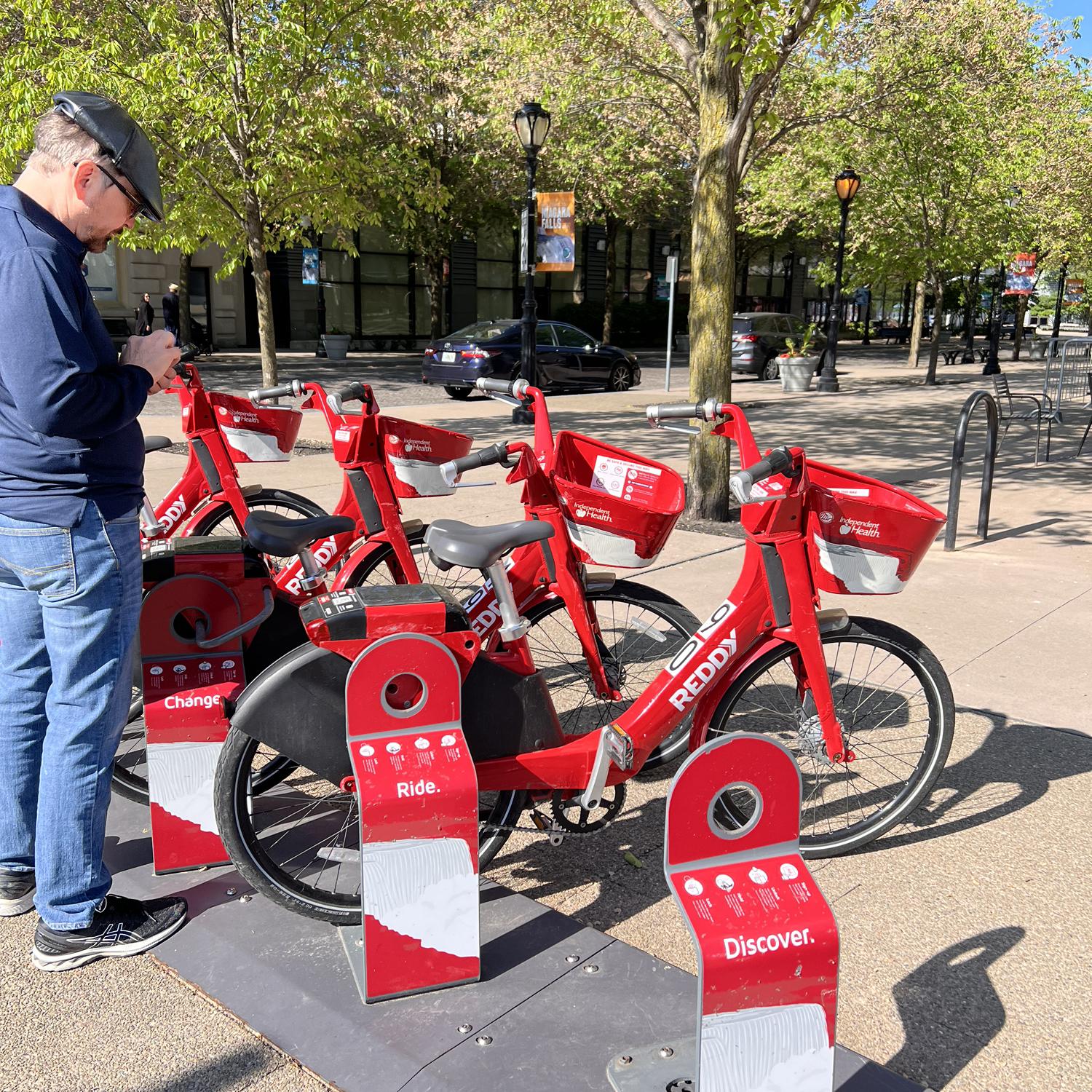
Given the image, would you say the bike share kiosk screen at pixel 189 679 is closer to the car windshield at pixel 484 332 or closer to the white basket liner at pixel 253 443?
the white basket liner at pixel 253 443

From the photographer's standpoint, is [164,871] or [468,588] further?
[468,588]

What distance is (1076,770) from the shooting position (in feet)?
13.4

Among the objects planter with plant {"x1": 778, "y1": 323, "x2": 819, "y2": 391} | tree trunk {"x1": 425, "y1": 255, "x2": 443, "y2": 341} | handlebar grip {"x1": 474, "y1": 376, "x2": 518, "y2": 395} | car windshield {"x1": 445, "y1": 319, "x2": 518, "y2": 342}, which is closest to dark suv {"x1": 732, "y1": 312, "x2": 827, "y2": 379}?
planter with plant {"x1": 778, "y1": 323, "x2": 819, "y2": 391}

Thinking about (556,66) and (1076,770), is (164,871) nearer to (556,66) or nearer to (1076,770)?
(1076,770)

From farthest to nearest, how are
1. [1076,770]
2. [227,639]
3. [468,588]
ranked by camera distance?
[468,588] → [1076,770] → [227,639]

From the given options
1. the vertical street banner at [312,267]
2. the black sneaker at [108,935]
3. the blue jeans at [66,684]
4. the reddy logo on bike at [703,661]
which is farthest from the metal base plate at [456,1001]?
the vertical street banner at [312,267]

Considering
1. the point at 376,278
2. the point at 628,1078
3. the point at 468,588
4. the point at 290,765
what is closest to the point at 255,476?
the point at 468,588

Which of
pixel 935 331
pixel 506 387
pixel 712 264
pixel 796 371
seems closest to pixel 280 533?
pixel 506 387

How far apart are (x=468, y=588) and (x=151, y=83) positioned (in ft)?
22.9

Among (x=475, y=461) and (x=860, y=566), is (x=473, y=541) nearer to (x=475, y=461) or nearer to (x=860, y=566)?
(x=475, y=461)

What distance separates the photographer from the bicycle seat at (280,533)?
128 inches

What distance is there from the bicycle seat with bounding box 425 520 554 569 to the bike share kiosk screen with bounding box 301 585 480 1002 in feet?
0.60

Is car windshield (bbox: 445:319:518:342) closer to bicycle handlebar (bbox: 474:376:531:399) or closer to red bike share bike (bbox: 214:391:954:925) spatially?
bicycle handlebar (bbox: 474:376:531:399)

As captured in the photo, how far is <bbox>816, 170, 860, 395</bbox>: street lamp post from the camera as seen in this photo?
2066 centimetres
